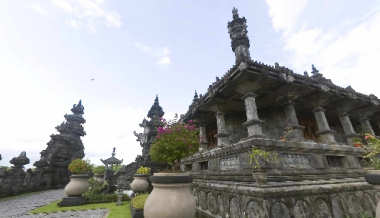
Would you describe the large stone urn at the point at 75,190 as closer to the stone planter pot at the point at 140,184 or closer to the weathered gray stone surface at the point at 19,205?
the weathered gray stone surface at the point at 19,205

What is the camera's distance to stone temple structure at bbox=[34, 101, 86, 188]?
16603mm

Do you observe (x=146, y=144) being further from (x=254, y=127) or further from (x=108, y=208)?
(x=254, y=127)

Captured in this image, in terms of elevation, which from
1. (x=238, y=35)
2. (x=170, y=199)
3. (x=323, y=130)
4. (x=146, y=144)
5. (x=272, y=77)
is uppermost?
(x=238, y=35)

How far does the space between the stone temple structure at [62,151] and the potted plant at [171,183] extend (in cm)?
1813

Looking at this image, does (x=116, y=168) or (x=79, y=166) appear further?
(x=116, y=168)

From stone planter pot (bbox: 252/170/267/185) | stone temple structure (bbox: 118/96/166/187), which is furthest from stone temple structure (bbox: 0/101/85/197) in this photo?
stone planter pot (bbox: 252/170/267/185)

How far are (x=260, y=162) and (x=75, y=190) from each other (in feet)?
31.4

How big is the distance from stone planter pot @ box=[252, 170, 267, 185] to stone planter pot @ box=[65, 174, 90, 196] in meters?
9.31

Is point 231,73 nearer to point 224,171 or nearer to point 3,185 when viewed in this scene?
point 224,171

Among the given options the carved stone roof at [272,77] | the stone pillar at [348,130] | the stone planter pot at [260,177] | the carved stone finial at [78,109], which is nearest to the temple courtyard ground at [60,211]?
the stone planter pot at [260,177]

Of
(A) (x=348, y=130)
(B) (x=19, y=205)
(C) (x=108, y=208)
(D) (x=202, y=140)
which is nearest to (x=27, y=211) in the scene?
(B) (x=19, y=205)

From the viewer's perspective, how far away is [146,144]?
53.4 feet

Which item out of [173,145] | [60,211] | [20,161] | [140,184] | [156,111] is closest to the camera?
[173,145]

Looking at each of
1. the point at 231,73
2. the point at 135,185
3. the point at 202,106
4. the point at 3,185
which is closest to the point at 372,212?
the point at 231,73
